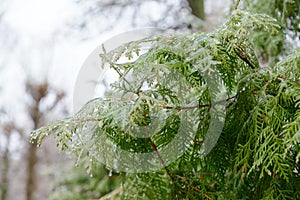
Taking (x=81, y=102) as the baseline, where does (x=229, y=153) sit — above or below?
below

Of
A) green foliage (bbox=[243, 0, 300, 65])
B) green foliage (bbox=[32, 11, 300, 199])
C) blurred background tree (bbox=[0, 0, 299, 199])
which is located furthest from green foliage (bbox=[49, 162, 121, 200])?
green foliage (bbox=[32, 11, 300, 199])

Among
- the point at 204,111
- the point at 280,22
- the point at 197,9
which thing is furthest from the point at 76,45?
the point at 204,111

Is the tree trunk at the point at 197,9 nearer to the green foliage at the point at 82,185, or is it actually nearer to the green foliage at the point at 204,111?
the green foliage at the point at 82,185

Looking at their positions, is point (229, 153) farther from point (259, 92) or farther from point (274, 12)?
point (274, 12)

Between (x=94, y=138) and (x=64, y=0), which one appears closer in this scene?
(x=94, y=138)

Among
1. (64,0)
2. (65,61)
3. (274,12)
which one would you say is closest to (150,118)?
(274,12)

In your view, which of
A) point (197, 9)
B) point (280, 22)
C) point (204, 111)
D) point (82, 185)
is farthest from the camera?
point (82, 185)

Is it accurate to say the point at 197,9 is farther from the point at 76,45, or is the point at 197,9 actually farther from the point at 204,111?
the point at 204,111

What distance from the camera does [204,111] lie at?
0.65 metres

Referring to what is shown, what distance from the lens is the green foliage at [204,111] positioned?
0.54m

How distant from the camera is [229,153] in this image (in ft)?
2.20

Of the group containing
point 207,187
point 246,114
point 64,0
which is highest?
point 64,0

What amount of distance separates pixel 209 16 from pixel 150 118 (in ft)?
6.67

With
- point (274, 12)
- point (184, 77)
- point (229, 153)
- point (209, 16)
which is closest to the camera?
point (184, 77)
